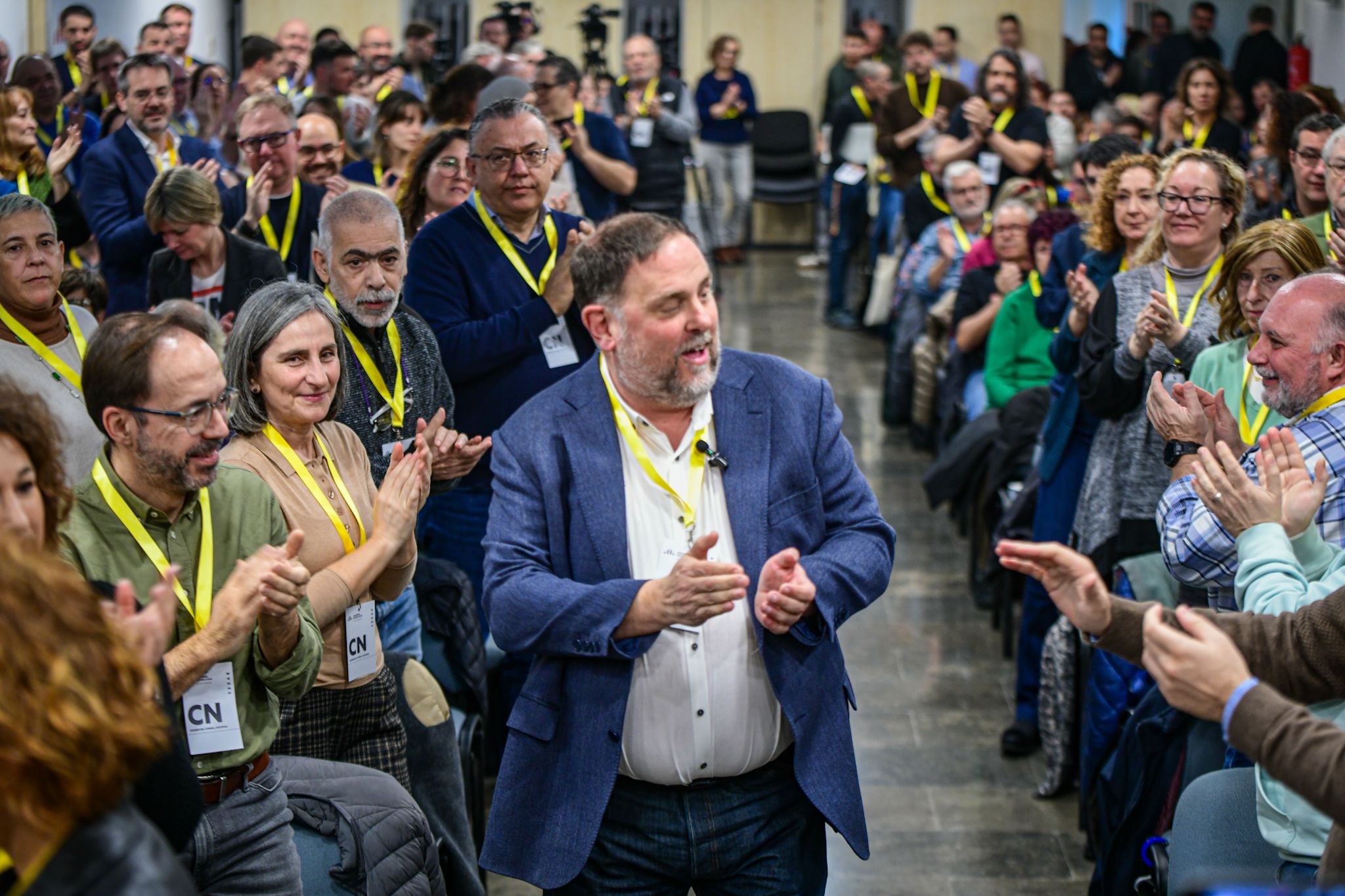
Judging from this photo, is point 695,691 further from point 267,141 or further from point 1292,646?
point 267,141

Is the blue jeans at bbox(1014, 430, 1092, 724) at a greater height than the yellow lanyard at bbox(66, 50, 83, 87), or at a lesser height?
lesser

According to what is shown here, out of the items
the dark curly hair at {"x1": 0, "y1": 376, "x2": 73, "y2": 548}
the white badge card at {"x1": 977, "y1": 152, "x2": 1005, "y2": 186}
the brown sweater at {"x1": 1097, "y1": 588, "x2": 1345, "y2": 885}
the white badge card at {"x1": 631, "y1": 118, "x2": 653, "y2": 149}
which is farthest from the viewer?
the white badge card at {"x1": 631, "y1": 118, "x2": 653, "y2": 149}

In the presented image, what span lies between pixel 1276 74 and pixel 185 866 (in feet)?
36.9

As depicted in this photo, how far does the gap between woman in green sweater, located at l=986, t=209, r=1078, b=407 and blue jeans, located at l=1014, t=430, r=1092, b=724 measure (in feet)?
3.51

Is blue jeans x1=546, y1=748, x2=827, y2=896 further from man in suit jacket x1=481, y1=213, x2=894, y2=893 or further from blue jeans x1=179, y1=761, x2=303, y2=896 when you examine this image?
blue jeans x1=179, y1=761, x2=303, y2=896

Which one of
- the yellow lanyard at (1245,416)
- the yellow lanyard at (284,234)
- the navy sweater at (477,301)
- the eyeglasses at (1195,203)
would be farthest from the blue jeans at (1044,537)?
the yellow lanyard at (284,234)

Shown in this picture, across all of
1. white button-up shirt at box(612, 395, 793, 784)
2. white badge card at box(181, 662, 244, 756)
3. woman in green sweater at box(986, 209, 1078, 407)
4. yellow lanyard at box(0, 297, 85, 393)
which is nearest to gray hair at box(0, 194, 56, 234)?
yellow lanyard at box(0, 297, 85, 393)

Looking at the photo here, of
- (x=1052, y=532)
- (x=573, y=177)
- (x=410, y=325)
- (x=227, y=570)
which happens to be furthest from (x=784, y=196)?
(x=227, y=570)

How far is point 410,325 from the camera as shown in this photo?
3742mm

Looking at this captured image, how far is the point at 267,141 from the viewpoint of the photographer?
511 centimetres

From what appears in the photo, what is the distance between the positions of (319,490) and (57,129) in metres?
5.00

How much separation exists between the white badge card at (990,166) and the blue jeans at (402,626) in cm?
587

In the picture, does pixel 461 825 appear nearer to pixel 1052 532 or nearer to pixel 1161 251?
pixel 1052 532

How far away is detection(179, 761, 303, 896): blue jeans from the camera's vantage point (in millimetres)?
2426
